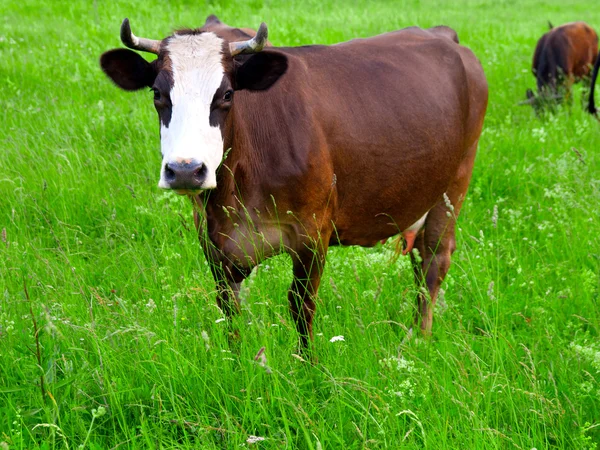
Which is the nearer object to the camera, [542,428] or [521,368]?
[542,428]

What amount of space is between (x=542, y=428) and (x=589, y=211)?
8.74ft

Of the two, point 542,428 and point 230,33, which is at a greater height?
point 230,33

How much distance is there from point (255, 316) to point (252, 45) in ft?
4.21

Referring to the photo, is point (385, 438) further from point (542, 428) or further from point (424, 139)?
point (424, 139)

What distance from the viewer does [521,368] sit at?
3.37 m

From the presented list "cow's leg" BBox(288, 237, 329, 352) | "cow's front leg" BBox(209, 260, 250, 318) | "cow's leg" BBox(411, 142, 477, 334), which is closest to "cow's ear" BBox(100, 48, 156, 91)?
"cow's front leg" BBox(209, 260, 250, 318)

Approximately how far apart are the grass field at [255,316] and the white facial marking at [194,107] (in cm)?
Result: 62

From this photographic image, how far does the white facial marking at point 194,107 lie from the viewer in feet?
9.71

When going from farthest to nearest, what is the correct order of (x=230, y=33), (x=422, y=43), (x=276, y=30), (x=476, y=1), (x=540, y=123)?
(x=476, y=1) → (x=276, y=30) → (x=540, y=123) → (x=230, y=33) → (x=422, y=43)

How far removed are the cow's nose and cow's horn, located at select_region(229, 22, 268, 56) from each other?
0.77 metres

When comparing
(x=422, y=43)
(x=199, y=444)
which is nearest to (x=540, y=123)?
(x=422, y=43)

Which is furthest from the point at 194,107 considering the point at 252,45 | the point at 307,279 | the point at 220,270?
the point at 307,279

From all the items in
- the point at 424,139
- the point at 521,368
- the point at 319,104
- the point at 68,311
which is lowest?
the point at 521,368

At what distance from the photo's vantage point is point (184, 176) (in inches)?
113
